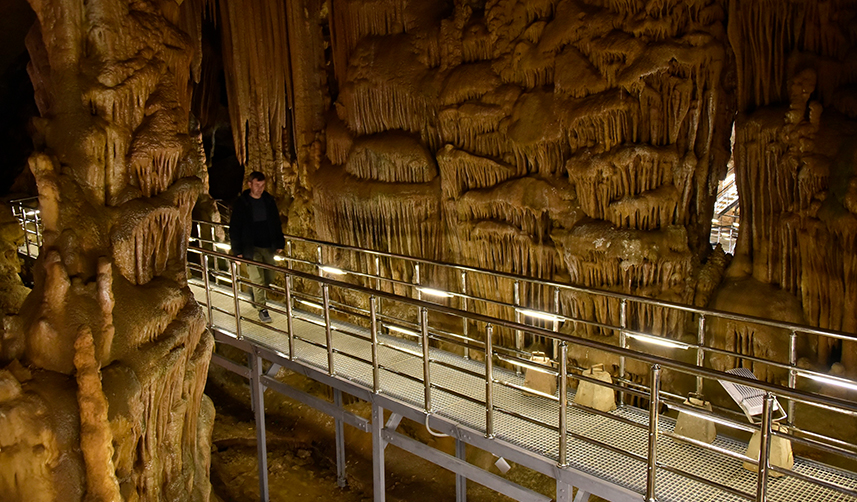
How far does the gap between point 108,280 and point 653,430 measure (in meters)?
3.32

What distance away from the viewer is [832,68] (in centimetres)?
536

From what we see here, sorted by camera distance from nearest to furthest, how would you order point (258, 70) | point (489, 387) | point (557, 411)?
point (489, 387)
point (557, 411)
point (258, 70)

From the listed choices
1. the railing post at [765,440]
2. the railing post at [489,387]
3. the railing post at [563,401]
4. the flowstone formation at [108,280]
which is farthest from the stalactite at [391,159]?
the railing post at [765,440]

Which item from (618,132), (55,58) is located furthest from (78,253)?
(618,132)

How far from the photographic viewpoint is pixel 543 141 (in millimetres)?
6559

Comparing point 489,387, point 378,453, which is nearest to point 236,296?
point 378,453

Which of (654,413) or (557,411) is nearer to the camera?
(654,413)

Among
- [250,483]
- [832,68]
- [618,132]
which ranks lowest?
[250,483]

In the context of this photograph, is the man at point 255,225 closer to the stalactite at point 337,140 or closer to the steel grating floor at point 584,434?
the steel grating floor at point 584,434

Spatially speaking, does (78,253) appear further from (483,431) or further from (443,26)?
(443,26)

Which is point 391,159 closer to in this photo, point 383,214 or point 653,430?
point 383,214

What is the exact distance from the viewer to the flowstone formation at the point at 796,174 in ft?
17.0

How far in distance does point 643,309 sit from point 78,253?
4.52 meters

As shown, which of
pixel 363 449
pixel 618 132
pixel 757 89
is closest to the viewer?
pixel 757 89
